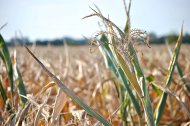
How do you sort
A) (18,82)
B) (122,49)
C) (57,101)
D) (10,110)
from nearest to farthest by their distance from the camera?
1. (122,49)
2. (57,101)
3. (10,110)
4. (18,82)

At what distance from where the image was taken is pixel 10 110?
93 centimetres

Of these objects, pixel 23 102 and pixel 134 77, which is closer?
pixel 134 77

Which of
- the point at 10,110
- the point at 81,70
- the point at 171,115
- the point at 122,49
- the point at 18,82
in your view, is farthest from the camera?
the point at 81,70

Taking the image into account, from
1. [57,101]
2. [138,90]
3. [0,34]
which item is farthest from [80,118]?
[0,34]

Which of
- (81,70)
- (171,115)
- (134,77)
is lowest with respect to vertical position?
(171,115)

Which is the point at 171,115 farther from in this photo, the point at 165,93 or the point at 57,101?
the point at 57,101

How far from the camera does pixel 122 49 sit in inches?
26.1

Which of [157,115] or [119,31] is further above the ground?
[119,31]

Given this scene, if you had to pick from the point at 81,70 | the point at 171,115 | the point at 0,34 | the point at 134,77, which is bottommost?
the point at 171,115

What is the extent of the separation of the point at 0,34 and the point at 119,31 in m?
0.45

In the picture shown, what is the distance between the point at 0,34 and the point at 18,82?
17 cm

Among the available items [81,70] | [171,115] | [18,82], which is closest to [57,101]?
[18,82]

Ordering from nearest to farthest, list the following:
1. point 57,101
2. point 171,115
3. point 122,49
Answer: point 122,49 → point 57,101 → point 171,115

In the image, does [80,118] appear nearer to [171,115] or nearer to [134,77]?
[134,77]
